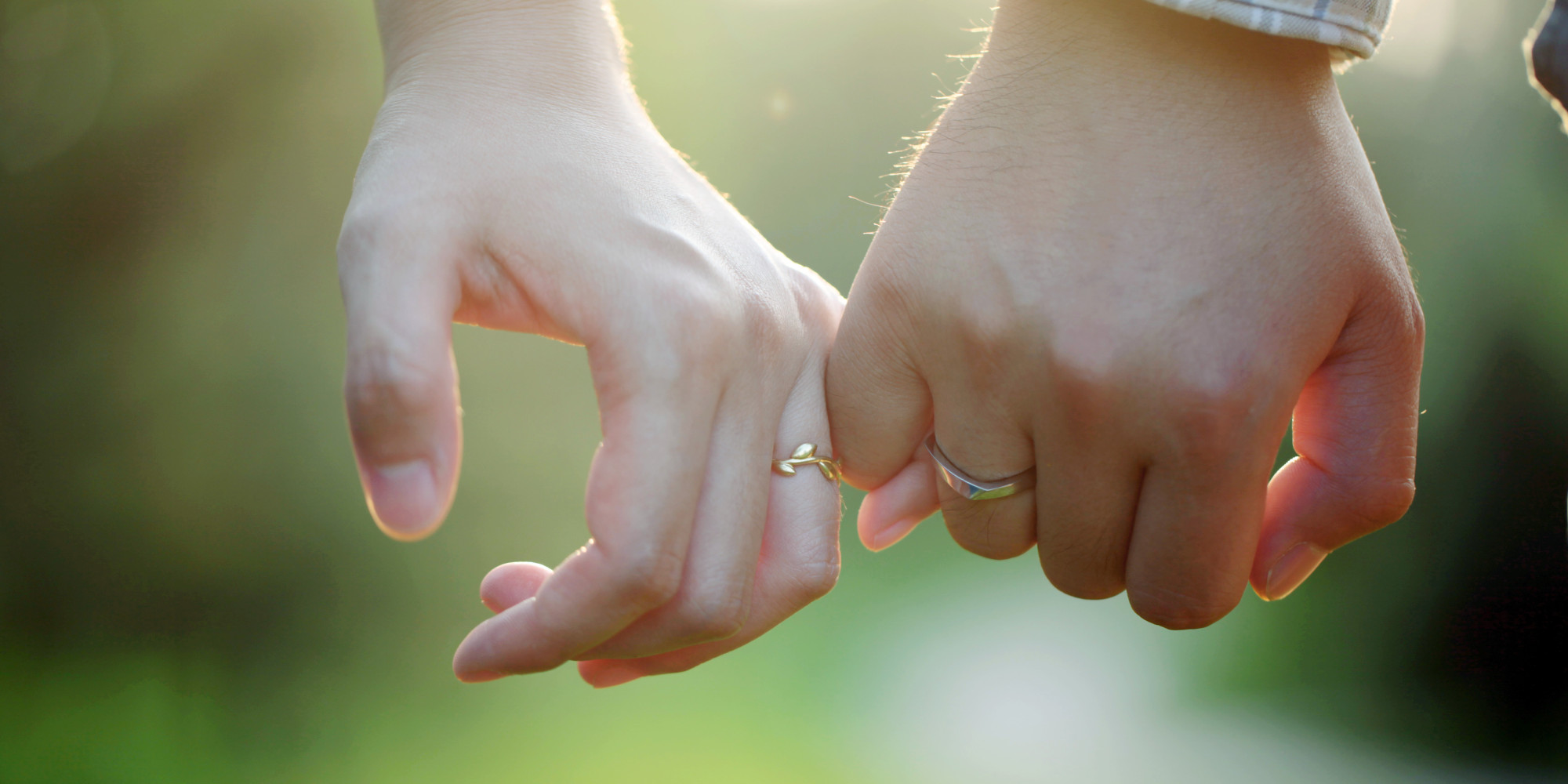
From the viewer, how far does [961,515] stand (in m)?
1.12

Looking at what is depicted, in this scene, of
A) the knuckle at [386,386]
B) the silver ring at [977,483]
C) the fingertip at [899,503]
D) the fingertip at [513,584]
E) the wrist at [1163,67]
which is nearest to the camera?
the knuckle at [386,386]

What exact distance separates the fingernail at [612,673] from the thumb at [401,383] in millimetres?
327

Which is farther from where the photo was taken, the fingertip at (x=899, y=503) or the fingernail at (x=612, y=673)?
the fingertip at (x=899, y=503)

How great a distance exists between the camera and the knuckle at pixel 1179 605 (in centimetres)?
99

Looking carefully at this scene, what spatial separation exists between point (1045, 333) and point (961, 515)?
35 cm

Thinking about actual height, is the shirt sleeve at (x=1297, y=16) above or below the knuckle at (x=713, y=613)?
above

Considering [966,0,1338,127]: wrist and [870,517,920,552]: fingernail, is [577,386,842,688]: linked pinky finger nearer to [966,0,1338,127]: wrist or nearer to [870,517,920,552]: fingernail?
[870,517,920,552]: fingernail

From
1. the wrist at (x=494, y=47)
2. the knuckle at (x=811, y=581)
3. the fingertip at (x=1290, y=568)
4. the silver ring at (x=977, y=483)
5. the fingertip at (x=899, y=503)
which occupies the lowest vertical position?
the fingertip at (x=1290, y=568)

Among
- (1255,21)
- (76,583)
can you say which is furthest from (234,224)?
(1255,21)

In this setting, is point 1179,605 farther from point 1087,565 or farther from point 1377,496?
point 1377,496

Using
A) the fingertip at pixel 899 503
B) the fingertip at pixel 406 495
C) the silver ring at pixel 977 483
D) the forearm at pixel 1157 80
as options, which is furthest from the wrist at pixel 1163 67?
the fingertip at pixel 406 495

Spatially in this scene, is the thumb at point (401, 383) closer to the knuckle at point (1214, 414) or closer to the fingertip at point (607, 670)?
the fingertip at point (607, 670)

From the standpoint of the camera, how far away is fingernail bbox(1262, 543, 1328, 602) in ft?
3.53

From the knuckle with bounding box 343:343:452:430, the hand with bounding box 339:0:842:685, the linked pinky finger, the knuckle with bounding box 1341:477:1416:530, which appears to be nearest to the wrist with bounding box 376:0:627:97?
the hand with bounding box 339:0:842:685
